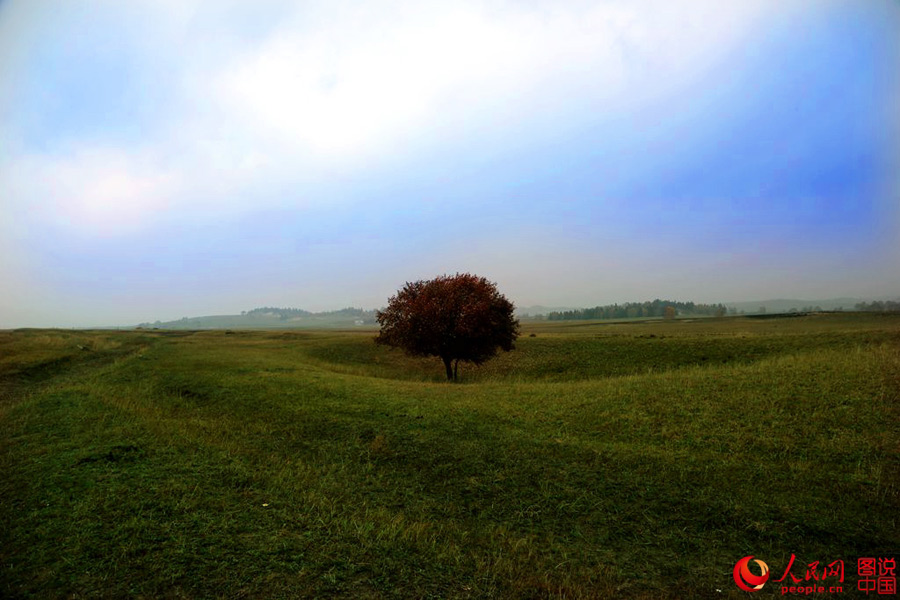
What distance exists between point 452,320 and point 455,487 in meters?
21.4

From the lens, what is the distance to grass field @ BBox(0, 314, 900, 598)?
21.0 ft

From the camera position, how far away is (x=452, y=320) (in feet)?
103

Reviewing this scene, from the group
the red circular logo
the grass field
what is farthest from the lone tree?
the red circular logo

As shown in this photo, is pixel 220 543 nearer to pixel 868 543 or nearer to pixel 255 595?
pixel 255 595

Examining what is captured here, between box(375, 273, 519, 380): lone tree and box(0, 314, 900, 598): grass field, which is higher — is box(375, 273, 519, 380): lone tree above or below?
above

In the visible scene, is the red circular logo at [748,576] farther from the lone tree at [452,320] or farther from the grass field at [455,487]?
the lone tree at [452,320]

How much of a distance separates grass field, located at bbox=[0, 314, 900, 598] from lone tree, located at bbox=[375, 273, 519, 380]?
11.6 m

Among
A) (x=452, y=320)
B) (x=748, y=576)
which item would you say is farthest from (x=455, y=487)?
(x=452, y=320)

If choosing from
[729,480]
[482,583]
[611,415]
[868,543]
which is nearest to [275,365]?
[611,415]

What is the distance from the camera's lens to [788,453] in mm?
11148

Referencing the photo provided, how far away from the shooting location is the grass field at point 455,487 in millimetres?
6402

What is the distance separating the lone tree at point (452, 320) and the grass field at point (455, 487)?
11627mm

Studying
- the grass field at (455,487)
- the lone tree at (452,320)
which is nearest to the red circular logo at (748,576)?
the grass field at (455,487)

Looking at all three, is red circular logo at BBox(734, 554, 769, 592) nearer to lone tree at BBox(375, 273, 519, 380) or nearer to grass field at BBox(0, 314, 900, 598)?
grass field at BBox(0, 314, 900, 598)
